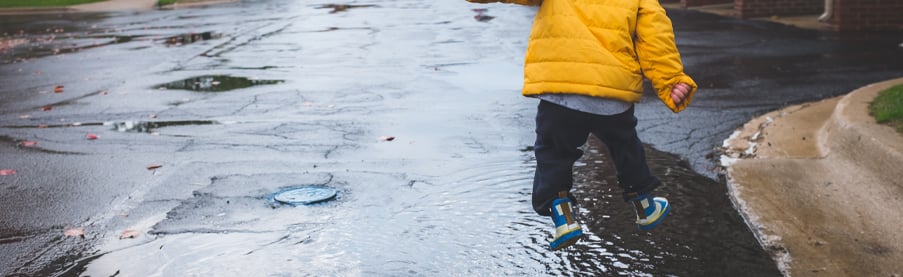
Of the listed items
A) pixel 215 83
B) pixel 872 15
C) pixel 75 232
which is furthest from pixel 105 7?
pixel 75 232

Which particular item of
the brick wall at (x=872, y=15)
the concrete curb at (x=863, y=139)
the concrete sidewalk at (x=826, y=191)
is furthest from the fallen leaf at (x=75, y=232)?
the brick wall at (x=872, y=15)

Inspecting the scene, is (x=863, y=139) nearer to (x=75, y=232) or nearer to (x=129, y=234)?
(x=129, y=234)

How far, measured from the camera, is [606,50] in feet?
13.8

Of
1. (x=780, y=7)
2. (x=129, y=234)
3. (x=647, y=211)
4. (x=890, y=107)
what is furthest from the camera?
(x=780, y=7)

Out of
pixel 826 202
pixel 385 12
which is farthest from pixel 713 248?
pixel 385 12

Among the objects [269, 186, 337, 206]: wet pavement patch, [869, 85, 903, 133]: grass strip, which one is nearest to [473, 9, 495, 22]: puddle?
[869, 85, 903, 133]: grass strip

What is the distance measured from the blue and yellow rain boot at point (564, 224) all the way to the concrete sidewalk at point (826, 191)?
100 cm

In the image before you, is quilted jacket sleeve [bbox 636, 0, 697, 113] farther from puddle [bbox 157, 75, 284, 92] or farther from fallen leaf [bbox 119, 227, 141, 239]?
puddle [bbox 157, 75, 284, 92]

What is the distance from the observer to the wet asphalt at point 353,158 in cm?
495

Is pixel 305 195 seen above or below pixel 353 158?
above

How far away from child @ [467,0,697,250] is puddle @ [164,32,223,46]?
13876 mm

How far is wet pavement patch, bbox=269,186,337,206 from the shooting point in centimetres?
602

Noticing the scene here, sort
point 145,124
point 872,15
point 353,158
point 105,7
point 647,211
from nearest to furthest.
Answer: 1. point 647,211
2. point 353,158
3. point 145,124
4. point 872,15
5. point 105,7

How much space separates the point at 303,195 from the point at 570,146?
7.51 ft
